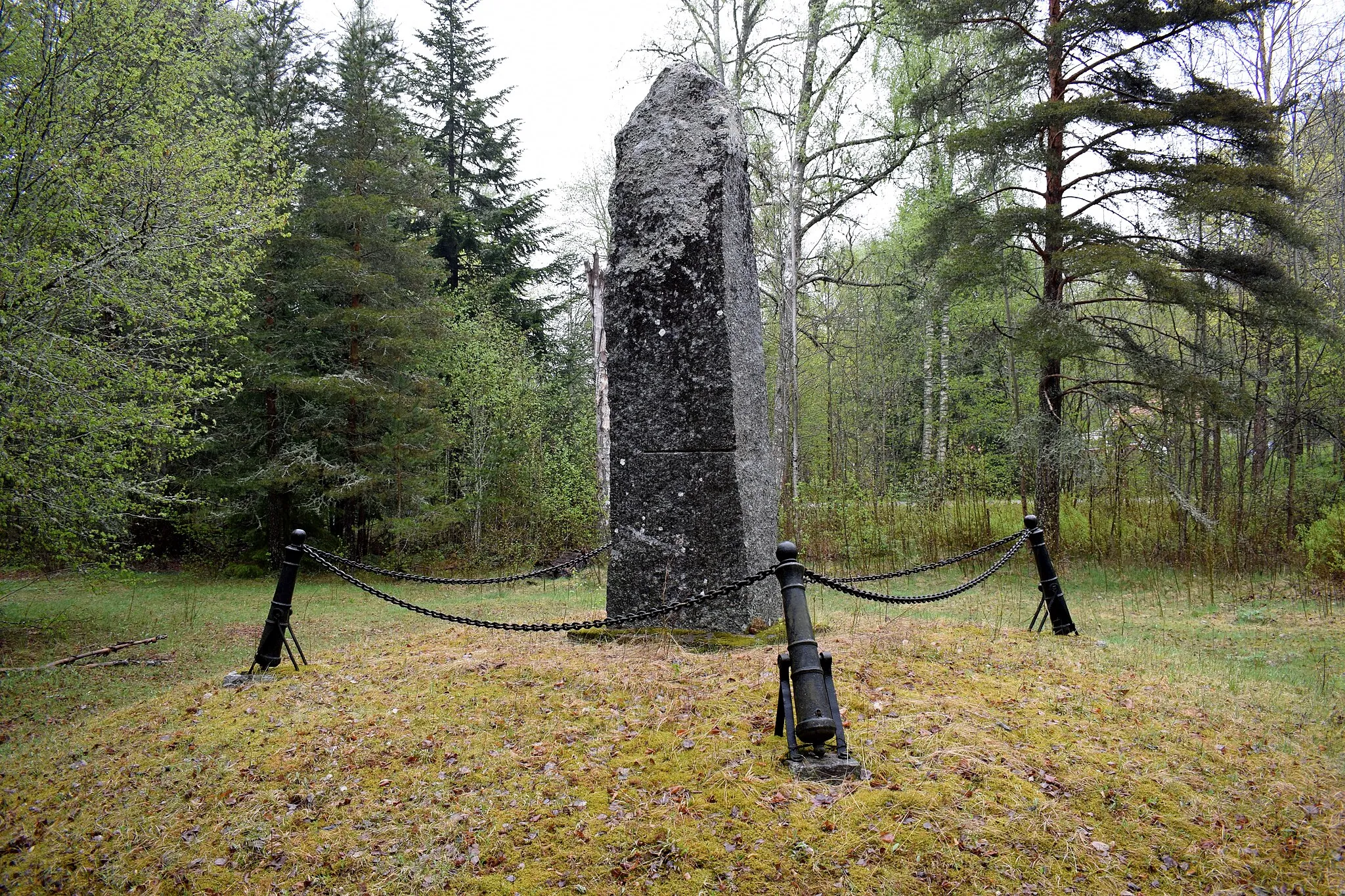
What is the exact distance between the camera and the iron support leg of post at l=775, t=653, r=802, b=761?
328cm

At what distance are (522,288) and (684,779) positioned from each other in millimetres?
19490

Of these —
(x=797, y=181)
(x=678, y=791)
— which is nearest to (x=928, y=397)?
(x=797, y=181)

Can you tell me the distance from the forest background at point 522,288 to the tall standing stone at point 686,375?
5.72 m

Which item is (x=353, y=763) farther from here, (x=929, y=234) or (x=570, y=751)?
(x=929, y=234)

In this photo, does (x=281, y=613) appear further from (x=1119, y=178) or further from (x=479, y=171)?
(x=479, y=171)

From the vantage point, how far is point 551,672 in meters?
4.56

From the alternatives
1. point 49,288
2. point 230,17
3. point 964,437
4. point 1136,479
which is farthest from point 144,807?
point 964,437

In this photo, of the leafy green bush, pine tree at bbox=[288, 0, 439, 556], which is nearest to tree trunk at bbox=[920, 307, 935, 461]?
the leafy green bush

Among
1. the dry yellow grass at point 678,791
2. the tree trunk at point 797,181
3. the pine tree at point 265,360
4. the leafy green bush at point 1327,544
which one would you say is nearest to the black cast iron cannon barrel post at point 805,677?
the dry yellow grass at point 678,791

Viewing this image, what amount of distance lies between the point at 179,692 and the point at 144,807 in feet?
6.54

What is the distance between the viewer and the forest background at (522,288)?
775cm

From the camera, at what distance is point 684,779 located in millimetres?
3266

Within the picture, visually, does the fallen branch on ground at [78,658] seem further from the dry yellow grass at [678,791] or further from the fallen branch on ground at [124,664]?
the dry yellow grass at [678,791]

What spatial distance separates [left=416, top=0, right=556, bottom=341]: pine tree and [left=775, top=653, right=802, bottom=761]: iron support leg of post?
17996 millimetres
